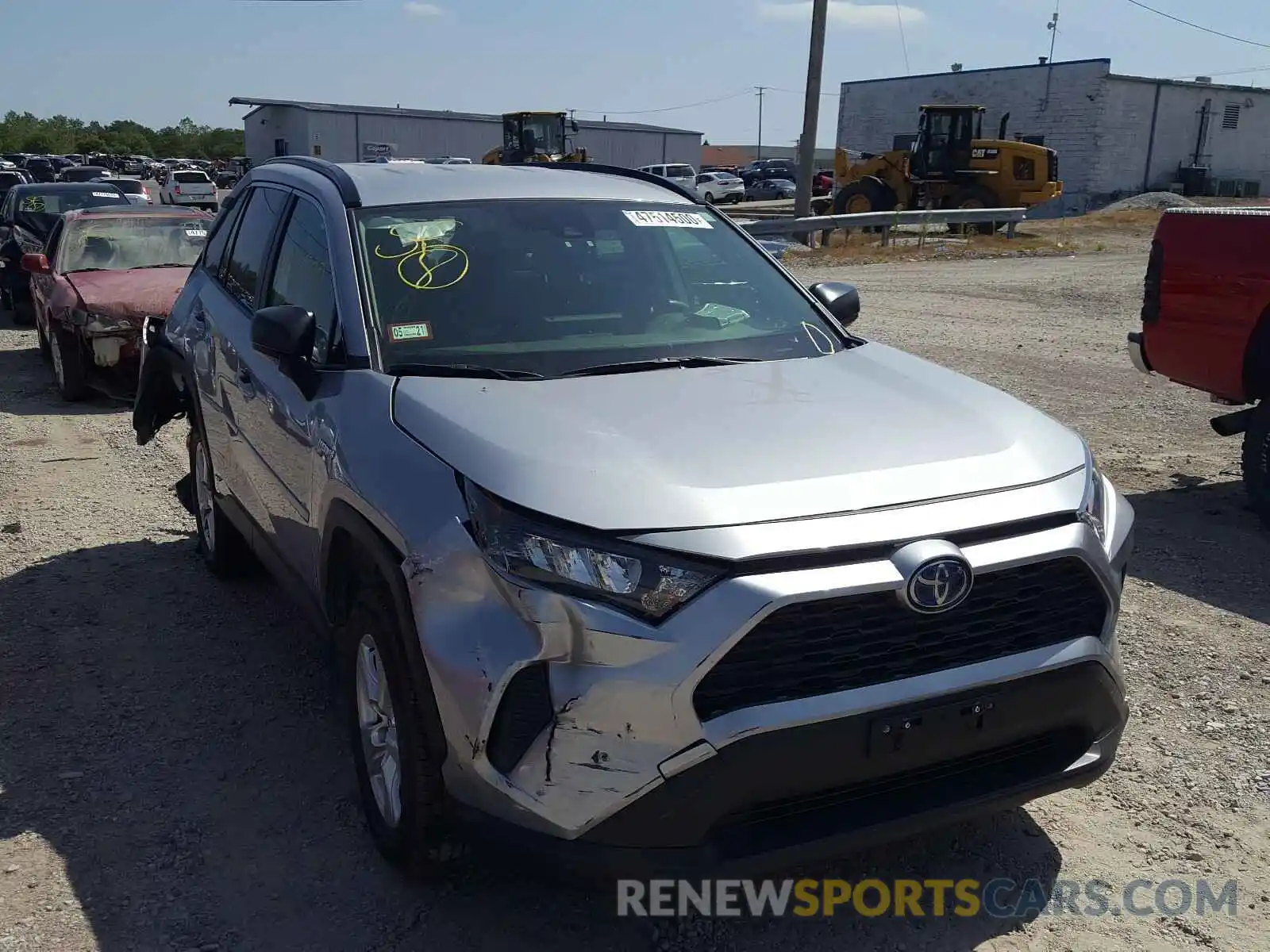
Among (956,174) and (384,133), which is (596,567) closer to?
(956,174)

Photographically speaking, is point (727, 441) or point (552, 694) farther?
point (727, 441)

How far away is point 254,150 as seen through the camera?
237 ft

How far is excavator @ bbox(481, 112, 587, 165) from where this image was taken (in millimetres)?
38000

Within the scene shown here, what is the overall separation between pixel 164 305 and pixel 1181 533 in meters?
7.84

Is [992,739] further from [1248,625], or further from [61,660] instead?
[61,660]

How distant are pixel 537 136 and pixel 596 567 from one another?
3769 cm

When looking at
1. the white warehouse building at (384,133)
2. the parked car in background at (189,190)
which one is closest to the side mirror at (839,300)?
the parked car in background at (189,190)

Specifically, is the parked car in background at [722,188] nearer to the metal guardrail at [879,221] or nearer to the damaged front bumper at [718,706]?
the metal guardrail at [879,221]

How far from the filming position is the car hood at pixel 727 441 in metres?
2.69

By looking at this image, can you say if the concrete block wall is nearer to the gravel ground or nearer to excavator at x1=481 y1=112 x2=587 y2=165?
excavator at x1=481 y1=112 x2=587 y2=165

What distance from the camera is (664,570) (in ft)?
8.36

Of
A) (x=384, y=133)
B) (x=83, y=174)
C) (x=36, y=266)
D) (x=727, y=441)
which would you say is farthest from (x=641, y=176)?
(x=384, y=133)

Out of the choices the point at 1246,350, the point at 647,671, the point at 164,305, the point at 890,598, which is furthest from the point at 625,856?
the point at 164,305

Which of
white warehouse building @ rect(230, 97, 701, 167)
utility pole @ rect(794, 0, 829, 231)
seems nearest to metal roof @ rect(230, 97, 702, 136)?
white warehouse building @ rect(230, 97, 701, 167)
